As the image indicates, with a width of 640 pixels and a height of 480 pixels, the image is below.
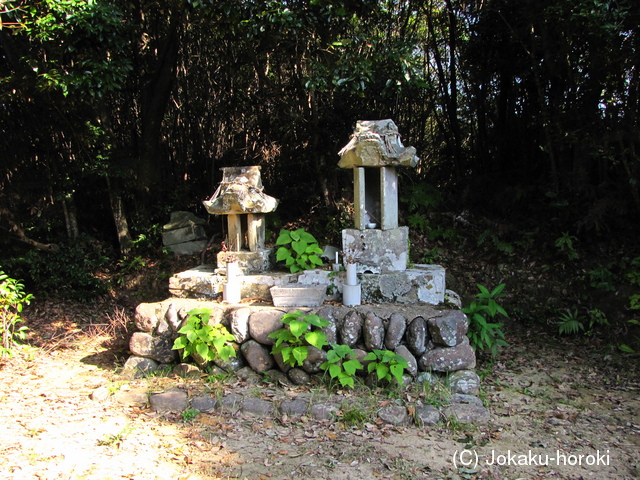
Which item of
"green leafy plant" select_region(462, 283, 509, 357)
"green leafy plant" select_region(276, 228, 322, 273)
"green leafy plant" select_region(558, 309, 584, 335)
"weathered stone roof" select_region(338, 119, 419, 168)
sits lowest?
"green leafy plant" select_region(558, 309, 584, 335)

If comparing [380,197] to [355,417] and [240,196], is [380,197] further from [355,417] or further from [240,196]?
[355,417]

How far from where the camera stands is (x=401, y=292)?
5.15 metres

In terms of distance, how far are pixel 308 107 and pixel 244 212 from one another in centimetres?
266

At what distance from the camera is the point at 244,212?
555 cm

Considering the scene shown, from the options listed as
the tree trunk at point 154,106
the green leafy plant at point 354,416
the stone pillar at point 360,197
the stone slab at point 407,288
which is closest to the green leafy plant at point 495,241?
the stone slab at point 407,288

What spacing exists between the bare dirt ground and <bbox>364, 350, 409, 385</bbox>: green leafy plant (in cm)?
47

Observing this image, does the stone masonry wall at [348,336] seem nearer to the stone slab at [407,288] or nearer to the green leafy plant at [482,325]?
the stone slab at [407,288]

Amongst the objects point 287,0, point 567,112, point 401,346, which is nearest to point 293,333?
point 401,346

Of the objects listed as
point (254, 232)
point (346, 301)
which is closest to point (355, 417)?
point (346, 301)

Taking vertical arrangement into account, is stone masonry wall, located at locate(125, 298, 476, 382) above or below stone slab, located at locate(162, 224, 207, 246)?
below

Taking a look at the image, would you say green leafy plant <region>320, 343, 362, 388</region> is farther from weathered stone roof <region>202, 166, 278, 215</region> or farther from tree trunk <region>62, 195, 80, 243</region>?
tree trunk <region>62, 195, 80, 243</region>

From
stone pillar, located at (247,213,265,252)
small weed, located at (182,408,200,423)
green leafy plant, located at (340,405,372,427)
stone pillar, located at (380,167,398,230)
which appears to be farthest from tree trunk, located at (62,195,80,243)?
green leafy plant, located at (340,405,372,427)

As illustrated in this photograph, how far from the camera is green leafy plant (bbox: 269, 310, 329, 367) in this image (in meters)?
4.47

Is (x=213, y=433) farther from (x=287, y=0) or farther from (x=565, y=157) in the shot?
(x=565, y=157)
